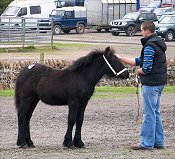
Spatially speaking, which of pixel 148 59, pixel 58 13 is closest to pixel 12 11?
pixel 58 13

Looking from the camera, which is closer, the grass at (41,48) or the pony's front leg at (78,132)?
the pony's front leg at (78,132)

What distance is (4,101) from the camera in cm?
2222

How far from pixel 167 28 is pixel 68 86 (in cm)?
4147

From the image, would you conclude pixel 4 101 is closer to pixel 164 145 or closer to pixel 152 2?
pixel 164 145

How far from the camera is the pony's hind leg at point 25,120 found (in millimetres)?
13530

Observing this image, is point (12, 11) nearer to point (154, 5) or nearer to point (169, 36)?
point (169, 36)

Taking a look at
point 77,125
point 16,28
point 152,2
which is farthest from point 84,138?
point 152,2

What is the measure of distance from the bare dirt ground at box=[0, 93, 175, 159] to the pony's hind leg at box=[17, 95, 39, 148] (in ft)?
0.67

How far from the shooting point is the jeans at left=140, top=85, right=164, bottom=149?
12797 mm

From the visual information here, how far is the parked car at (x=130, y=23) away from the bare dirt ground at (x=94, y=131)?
36.7m

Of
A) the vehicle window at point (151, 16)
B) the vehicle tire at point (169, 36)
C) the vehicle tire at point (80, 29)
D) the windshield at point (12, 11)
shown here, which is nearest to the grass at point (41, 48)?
the vehicle tire at point (169, 36)

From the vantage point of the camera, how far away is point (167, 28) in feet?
178

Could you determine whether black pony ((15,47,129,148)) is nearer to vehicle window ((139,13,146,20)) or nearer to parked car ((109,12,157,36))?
parked car ((109,12,157,36))

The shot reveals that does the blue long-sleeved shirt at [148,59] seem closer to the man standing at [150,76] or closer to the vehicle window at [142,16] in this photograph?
the man standing at [150,76]
